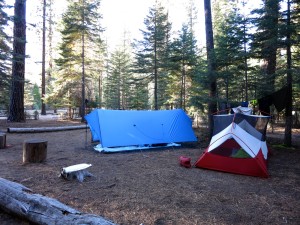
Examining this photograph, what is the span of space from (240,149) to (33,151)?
17.3 ft

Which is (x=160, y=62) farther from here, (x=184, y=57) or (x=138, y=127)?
(x=138, y=127)

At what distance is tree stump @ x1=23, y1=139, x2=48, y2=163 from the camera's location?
613 centimetres

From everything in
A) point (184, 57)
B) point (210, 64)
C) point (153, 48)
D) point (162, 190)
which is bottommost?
point (162, 190)

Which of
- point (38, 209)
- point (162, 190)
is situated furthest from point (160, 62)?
point (38, 209)

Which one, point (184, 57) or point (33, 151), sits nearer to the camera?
point (33, 151)

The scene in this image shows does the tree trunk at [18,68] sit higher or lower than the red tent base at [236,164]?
higher

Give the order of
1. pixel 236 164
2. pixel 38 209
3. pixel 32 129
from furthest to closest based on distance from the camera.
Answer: pixel 32 129 → pixel 236 164 → pixel 38 209

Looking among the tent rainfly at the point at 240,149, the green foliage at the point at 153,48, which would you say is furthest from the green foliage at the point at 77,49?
the tent rainfly at the point at 240,149

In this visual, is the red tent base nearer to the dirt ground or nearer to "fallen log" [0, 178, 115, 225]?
the dirt ground

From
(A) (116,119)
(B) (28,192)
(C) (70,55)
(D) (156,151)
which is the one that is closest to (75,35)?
(C) (70,55)

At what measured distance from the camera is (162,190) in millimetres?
4582

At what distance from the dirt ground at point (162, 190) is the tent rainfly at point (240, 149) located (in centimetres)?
23

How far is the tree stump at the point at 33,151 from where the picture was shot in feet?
20.1

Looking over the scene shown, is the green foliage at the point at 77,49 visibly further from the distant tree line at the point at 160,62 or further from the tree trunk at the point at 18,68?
the tree trunk at the point at 18,68
